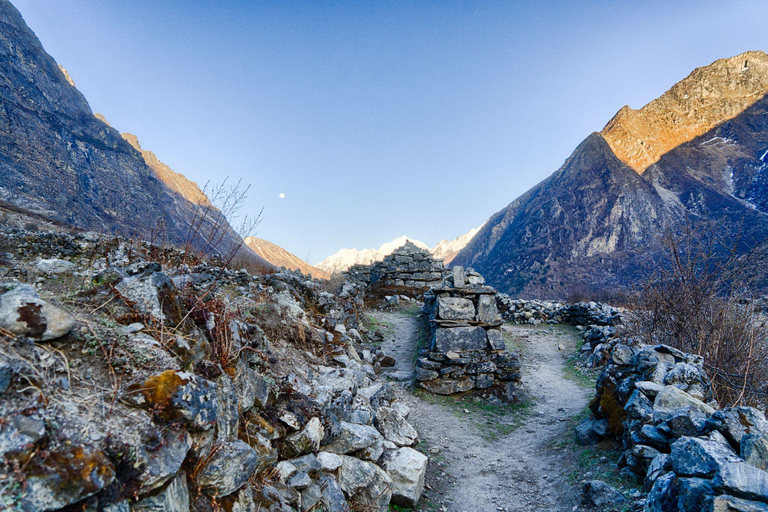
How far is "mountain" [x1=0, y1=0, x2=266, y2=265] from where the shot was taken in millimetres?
30578

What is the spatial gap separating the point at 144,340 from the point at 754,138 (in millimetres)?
72036

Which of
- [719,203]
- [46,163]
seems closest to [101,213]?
[46,163]

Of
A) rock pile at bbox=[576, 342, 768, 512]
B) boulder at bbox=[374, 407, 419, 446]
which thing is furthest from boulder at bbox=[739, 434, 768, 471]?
boulder at bbox=[374, 407, 419, 446]

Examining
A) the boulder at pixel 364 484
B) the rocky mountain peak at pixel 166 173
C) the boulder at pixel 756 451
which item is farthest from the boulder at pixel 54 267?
the rocky mountain peak at pixel 166 173

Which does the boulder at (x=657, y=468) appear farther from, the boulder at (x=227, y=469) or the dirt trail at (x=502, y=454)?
the boulder at (x=227, y=469)

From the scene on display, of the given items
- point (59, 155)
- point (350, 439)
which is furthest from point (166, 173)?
point (350, 439)

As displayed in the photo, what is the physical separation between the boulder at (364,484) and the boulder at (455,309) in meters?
4.64

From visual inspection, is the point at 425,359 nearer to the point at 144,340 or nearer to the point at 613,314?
the point at 144,340

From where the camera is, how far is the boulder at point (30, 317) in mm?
1766

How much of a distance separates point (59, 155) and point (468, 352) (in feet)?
181

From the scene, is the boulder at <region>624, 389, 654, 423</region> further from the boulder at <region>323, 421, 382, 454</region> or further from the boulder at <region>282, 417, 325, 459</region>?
the boulder at <region>282, 417, 325, 459</region>

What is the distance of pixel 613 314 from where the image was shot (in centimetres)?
1238

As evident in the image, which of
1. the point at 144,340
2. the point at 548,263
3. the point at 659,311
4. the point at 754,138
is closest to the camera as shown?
the point at 144,340

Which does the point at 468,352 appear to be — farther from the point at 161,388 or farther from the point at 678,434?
the point at 161,388
